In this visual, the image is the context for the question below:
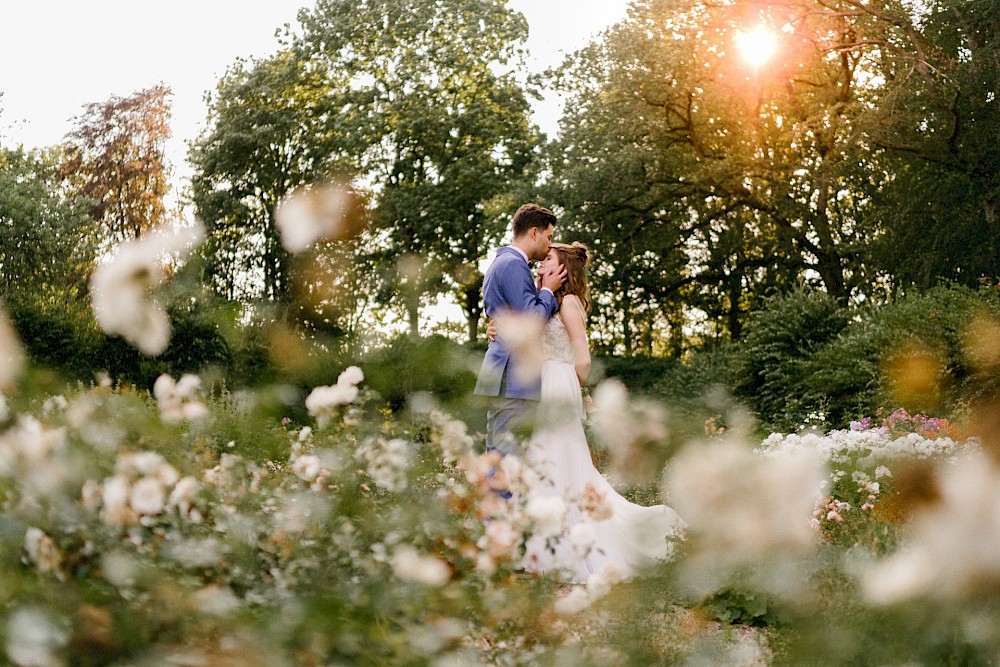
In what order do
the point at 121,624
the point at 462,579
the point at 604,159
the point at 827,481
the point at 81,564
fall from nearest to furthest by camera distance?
the point at 121,624
the point at 81,564
the point at 462,579
the point at 827,481
the point at 604,159

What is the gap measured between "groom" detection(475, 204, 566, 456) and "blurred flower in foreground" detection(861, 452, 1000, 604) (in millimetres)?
2696

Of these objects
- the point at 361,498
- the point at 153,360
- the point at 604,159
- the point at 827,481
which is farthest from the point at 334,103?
the point at 361,498

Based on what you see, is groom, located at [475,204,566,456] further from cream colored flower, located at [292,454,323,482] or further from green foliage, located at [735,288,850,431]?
green foliage, located at [735,288,850,431]

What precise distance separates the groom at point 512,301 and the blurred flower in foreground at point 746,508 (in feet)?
6.43

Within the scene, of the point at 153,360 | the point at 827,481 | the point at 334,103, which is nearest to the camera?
the point at 827,481

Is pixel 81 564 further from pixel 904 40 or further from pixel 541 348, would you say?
pixel 904 40

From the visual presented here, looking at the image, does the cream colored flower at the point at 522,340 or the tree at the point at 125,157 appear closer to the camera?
the cream colored flower at the point at 522,340

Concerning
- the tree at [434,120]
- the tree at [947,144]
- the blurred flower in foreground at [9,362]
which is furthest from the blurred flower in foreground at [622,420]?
the tree at [434,120]

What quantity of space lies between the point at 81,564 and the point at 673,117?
21.5 meters

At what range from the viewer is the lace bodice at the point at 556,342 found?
5508 millimetres

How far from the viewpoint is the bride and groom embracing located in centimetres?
→ 499

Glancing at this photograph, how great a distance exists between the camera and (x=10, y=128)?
27.4 m

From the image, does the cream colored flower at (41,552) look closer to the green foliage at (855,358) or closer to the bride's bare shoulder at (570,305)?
the bride's bare shoulder at (570,305)

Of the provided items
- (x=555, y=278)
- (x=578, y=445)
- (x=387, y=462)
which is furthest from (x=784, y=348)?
(x=387, y=462)
